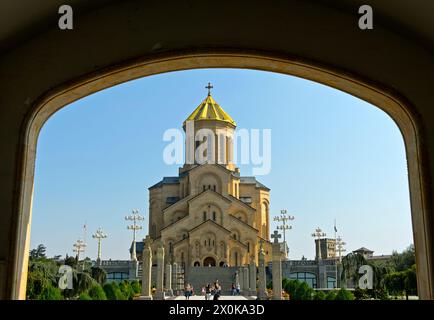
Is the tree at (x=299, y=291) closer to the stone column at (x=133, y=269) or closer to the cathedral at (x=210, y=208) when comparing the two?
the cathedral at (x=210, y=208)

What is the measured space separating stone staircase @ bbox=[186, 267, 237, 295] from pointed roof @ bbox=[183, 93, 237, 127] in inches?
541

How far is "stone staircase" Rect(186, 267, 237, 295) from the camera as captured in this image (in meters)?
33.9

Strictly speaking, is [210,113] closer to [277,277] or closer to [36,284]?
[277,277]

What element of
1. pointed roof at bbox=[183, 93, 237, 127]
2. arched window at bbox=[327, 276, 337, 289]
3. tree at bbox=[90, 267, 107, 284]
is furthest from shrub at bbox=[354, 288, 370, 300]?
pointed roof at bbox=[183, 93, 237, 127]

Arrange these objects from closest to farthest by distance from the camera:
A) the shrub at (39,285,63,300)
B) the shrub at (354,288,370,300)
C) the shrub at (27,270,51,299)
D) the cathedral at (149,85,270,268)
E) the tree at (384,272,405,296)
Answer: the shrub at (39,285,63,300), the shrub at (27,270,51,299), the shrub at (354,288,370,300), the tree at (384,272,405,296), the cathedral at (149,85,270,268)

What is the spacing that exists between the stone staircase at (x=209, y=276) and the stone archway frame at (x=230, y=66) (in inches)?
1183

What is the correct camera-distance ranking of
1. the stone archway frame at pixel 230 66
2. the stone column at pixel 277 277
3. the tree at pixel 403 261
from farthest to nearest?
the tree at pixel 403 261
the stone column at pixel 277 277
the stone archway frame at pixel 230 66

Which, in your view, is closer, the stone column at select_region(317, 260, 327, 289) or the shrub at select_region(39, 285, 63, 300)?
the shrub at select_region(39, 285, 63, 300)

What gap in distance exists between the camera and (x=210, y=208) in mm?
40750

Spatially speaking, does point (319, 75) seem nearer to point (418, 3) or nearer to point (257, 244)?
point (418, 3)

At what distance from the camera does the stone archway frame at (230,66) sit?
4.17 m

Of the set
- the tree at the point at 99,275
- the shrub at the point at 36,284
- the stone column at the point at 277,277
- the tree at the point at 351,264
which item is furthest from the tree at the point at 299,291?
the shrub at the point at 36,284

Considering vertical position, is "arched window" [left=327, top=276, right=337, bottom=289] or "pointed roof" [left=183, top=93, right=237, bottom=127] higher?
"pointed roof" [left=183, top=93, right=237, bottom=127]

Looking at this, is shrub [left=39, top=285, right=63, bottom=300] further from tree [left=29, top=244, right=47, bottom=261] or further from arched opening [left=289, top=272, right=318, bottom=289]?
arched opening [left=289, top=272, right=318, bottom=289]
